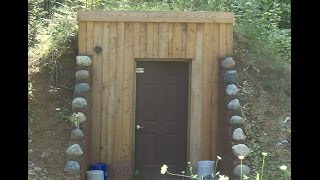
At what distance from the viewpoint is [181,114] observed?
848 centimetres

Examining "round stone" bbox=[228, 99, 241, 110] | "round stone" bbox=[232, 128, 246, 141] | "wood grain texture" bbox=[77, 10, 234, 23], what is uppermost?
"wood grain texture" bbox=[77, 10, 234, 23]

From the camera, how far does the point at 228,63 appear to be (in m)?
8.04

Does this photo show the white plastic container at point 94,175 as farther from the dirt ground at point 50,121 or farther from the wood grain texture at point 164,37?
the wood grain texture at point 164,37

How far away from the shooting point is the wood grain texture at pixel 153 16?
8.16 metres

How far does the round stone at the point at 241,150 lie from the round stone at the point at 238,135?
0.40 ft

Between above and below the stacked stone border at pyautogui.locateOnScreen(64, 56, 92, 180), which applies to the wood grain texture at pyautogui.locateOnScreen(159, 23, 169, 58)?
above

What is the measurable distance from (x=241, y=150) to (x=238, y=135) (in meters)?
0.27

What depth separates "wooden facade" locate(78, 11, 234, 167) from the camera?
8.24 metres

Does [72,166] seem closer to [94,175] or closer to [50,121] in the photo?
[94,175]

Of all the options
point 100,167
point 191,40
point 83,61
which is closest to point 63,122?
point 100,167

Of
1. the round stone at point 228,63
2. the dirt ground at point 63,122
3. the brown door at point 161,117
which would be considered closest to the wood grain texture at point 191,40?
the brown door at point 161,117

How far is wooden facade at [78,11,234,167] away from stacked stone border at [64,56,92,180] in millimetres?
328

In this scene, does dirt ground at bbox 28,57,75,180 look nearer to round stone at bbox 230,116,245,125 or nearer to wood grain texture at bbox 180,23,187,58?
wood grain texture at bbox 180,23,187,58

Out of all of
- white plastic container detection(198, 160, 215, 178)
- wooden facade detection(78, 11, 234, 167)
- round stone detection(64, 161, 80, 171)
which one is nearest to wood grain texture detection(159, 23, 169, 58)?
wooden facade detection(78, 11, 234, 167)
